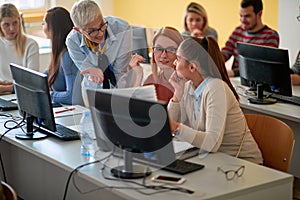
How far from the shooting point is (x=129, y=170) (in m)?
2.67

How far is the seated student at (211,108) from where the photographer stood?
295cm

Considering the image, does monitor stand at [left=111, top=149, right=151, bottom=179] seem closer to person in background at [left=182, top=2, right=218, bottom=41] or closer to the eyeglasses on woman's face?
the eyeglasses on woman's face

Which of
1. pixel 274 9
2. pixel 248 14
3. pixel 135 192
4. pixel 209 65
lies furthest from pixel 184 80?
pixel 274 9

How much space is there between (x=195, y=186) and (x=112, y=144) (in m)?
0.42

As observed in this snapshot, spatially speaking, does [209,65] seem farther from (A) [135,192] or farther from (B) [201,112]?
(A) [135,192]

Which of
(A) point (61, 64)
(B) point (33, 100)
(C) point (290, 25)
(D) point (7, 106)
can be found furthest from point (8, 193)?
(C) point (290, 25)

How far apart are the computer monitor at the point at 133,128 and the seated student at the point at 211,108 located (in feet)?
1.13

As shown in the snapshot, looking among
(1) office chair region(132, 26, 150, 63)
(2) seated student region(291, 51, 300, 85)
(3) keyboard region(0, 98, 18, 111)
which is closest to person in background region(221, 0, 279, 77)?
(2) seated student region(291, 51, 300, 85)

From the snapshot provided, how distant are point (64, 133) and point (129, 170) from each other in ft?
2.33

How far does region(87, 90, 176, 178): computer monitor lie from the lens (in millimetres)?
2500

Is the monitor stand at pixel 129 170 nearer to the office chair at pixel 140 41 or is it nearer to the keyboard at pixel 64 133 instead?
the keyboard at pixel 64 133

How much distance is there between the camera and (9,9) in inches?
185

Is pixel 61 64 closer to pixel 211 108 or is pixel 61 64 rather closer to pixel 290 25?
pixel 211 108

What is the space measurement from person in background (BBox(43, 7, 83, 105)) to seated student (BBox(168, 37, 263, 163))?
107 cm
